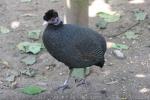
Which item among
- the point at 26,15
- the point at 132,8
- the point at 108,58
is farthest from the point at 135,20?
the point at 26,15

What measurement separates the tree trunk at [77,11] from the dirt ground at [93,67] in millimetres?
535

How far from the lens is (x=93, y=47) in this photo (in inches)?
195

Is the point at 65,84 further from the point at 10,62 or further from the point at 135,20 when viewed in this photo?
the point at 135,20

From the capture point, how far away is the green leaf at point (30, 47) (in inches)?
233

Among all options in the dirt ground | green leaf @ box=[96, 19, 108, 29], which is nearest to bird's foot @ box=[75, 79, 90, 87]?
the dirt ground

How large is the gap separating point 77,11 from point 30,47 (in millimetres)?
820

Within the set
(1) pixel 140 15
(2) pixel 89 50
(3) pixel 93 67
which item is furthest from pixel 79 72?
(1) pixel 140 15

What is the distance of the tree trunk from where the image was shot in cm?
545

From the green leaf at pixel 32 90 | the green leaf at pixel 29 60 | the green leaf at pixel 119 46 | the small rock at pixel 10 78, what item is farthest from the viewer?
the green leaf at pixel 119 46

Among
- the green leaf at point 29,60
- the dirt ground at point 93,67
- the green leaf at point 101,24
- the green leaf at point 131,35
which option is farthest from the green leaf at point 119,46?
the green leaf at point 29,60

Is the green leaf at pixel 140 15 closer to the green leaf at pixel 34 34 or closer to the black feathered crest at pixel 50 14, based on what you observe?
the green leaf at pixel 34 34

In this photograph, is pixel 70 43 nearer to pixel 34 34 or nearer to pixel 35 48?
pixel 35 48

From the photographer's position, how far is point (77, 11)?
550 centimetres

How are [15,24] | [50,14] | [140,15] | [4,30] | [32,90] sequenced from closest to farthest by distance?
[50,14] < [32,90] < [4,30] < [15,24] < [140,15]
